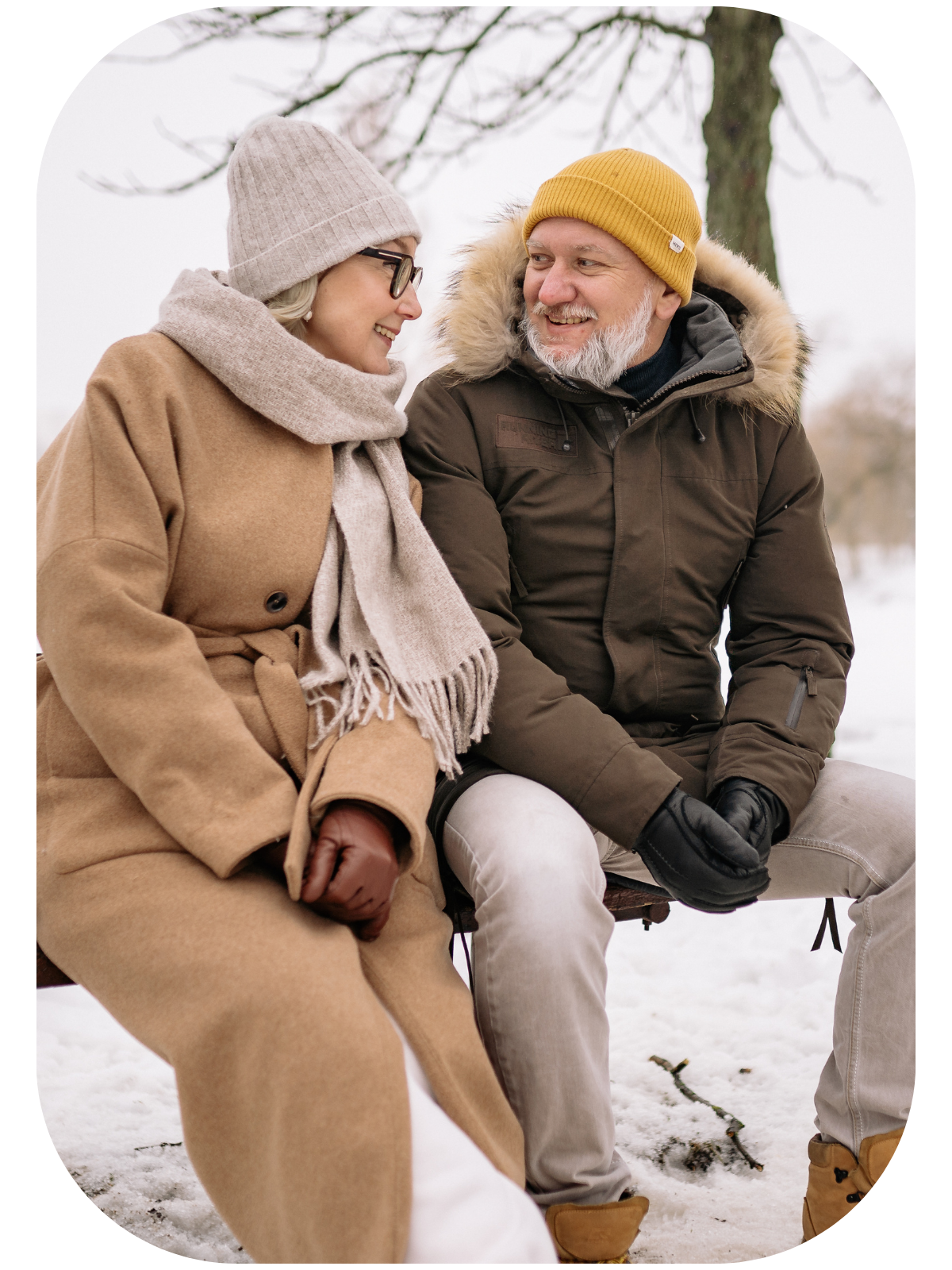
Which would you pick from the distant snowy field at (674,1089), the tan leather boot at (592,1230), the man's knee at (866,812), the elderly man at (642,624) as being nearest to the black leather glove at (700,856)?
the elderly man at (642,624)

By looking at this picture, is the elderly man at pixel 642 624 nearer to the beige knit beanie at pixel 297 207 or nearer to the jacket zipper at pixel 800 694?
the jacket zipper at pixel 800 694

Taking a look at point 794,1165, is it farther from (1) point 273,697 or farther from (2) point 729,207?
(2) point 729,207

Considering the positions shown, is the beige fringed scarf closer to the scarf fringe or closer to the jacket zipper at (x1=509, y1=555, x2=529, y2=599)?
the scarf fringe

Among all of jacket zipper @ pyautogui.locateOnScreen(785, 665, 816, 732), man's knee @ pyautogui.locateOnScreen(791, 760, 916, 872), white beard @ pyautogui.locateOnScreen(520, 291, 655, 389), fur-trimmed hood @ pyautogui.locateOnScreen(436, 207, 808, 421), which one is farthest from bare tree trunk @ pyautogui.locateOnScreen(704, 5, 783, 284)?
man's knee @ pyautogui.locateOnScreen(791, 760, 916, 872)

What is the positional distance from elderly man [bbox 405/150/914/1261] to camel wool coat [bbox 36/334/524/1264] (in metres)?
0.26

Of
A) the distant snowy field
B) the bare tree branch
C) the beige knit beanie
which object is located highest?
the bare tree branch

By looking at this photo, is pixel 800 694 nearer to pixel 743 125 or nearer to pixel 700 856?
pixel 700 856

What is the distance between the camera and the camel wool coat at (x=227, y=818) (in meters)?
1.55

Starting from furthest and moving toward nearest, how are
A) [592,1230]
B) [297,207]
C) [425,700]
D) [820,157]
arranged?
1. [820,157]
2. [297,207]
3. [425,700]
4. [592,1230]

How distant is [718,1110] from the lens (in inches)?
110

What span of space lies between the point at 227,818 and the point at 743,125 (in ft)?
11.3

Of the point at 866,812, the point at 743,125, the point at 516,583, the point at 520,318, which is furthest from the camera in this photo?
the point at 743,125

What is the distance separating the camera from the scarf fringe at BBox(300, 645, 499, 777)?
79.0 inches

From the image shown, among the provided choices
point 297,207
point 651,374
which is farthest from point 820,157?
point 297,207
